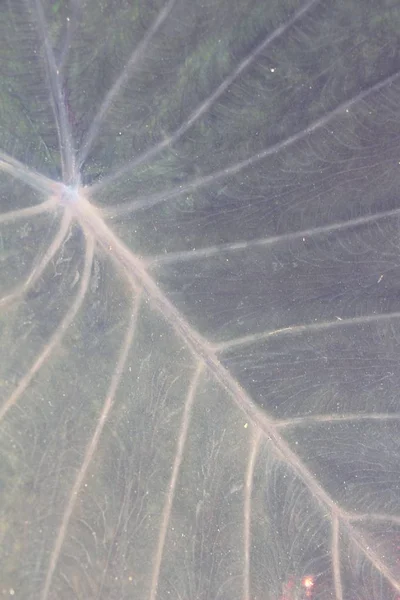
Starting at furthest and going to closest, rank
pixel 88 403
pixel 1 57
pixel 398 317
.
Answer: pixel 398 317 < pixel 88 403 < pixel 1 57

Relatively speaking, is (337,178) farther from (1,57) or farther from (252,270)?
(1,57)

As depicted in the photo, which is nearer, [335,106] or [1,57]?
[1,57]

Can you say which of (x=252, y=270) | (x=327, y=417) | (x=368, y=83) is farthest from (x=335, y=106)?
(x=327, y=417)

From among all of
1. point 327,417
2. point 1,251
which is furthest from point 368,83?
point 1,251

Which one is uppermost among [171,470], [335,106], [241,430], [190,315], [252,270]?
[335,106]

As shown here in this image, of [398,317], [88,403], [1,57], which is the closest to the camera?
[1,57]

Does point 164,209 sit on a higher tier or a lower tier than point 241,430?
higher
